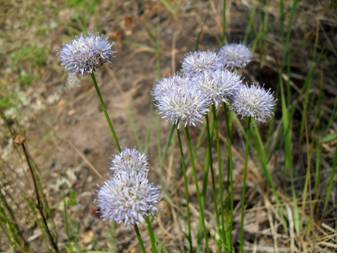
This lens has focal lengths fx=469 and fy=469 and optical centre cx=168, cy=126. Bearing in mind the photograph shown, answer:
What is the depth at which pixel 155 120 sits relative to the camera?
2703 millimetres

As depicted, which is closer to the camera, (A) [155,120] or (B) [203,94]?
(B) [203,94]

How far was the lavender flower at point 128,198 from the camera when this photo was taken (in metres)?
1.12

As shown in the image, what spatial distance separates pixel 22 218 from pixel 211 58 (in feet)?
4.66

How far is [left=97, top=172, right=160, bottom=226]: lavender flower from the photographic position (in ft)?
3.68

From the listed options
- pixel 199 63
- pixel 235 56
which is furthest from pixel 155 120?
pixel 199 63

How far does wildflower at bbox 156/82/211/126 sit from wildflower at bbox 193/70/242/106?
0.16 ft

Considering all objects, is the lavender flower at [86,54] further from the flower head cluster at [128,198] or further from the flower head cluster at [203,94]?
the flower head cluster at [128,198]

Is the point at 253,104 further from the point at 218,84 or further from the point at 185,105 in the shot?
the point at 185,105

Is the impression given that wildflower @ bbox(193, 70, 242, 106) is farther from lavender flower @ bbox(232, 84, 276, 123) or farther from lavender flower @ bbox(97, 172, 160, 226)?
lavender flower @ bbox(97, 172, 160, 226)

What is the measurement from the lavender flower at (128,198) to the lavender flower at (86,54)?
1.33 feet

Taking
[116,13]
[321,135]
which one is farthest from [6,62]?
[321,135]

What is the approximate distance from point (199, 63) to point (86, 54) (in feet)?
1.23

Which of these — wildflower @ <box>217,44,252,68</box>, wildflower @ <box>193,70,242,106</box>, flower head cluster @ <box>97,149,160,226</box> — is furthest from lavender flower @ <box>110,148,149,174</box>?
wildflower @ <box>217,44,252,68</box>

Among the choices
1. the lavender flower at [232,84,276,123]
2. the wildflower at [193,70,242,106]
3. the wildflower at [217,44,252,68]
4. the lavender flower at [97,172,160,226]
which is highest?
the wildflower at [217,44,252,68]
